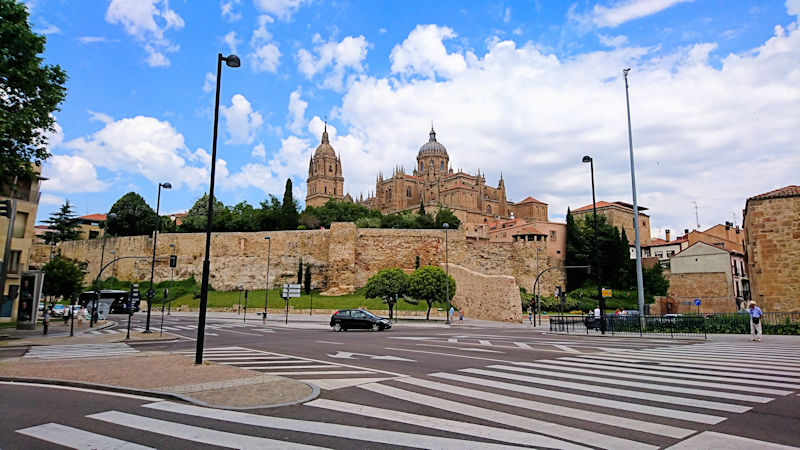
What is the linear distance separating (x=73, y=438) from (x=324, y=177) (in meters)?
124

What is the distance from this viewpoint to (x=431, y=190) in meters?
112

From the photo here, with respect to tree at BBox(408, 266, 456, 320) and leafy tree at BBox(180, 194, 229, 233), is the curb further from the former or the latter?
leafy tree at BBox(180, 194, 229, 233)

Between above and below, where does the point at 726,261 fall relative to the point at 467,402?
above

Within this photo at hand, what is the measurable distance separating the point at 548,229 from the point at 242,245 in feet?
138

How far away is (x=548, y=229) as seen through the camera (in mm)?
62500

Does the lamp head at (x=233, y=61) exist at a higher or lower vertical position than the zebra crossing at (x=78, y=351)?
higher

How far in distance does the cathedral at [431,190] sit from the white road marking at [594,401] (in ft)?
283

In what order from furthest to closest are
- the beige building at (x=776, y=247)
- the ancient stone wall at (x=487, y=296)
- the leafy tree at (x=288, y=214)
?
the leafy tree at (x=288, y=214) < the ancient stone wall at (x=487, y=296) < the beige building at (x=776, y=247)

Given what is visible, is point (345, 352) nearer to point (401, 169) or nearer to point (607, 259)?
point (607, 259)

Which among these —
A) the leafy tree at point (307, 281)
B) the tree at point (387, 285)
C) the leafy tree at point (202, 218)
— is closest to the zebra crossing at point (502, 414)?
the tree at point (387, 285)

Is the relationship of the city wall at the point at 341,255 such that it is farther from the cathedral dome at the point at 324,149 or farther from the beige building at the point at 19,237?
the cathedral dome at the point at 324,149

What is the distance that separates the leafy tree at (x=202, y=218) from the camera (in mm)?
71750

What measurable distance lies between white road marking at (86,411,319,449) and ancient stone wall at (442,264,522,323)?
3622 cm

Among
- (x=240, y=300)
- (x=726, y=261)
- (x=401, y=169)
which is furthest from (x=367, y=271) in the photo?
(x=401, y=169)
